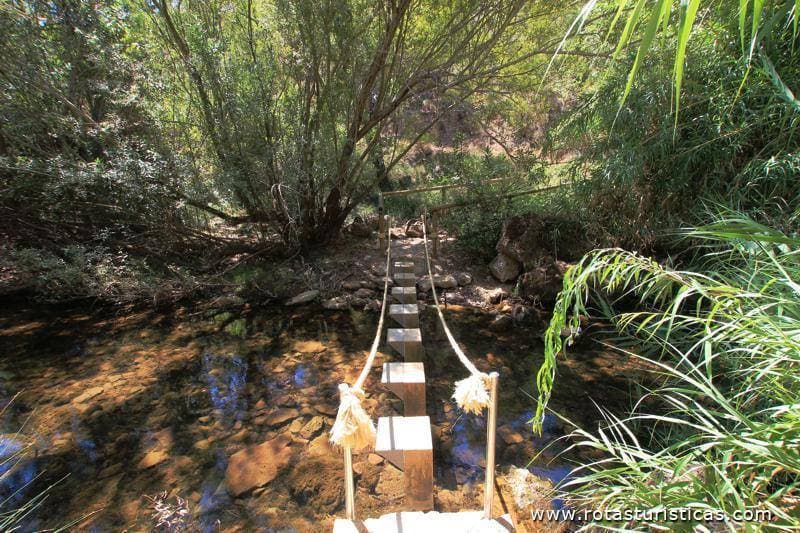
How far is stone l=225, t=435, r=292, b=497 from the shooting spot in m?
2.55

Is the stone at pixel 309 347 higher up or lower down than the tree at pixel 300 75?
lower down

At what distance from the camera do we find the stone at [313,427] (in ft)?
9.90

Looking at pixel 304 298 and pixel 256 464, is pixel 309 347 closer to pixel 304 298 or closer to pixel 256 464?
pixel 304 298

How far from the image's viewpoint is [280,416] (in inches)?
128

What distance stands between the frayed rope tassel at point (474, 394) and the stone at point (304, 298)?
4.55 meters

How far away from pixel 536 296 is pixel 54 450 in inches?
206

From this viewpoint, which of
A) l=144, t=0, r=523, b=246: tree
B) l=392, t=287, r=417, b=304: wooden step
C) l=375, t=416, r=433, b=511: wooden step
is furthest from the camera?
l=144, t=0, r=523, b=246: tree

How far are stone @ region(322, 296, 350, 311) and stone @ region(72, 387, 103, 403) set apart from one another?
2.70m

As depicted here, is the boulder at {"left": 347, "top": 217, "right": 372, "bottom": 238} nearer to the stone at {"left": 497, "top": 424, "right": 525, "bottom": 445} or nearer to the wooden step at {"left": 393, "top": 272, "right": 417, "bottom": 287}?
the wooden step at {"left": 393, "top": 272, "right": 417, "bottom": 287}


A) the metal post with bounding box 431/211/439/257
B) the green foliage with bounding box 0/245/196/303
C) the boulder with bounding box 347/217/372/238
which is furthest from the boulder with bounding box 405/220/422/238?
the green foliage with bounding box 0/245/196/303

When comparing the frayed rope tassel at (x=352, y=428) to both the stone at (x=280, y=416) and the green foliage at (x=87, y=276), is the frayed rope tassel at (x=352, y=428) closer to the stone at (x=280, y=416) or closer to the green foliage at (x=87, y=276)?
the stone at (x=280, y=416)

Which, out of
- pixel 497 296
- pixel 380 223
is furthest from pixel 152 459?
pixel 380 223

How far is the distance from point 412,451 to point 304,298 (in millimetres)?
4161

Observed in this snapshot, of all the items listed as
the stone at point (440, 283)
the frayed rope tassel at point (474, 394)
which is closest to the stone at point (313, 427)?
the frayed rope tassel at point (474, 394)
